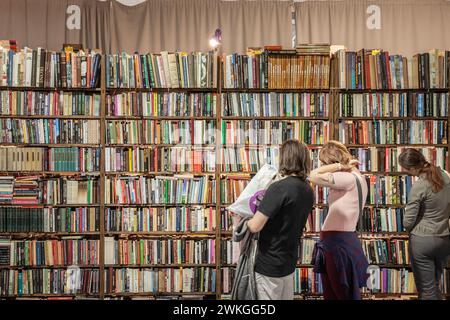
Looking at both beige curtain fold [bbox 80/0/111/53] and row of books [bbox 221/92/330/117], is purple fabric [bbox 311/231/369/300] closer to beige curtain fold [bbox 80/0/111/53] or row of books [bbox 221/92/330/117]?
row of books [bbox 221/92/330/117]

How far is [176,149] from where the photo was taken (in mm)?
5387

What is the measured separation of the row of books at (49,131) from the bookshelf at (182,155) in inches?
1.5

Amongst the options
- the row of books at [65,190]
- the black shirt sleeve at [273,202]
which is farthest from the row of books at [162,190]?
the black shirt sleeve at [273,202]

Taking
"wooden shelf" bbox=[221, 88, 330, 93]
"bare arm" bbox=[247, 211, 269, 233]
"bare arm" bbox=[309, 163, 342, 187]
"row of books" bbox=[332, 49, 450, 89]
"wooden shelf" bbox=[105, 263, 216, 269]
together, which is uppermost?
"row of books" bbox=[332, 49, 450, 89]

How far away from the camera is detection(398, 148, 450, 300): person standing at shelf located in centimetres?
442

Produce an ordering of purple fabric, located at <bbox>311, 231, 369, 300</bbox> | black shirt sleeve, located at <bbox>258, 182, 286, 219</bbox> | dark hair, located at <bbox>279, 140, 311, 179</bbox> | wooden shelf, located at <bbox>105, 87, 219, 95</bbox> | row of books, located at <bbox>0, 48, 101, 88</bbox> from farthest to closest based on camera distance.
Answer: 1. wooden shelf, located at <bbox>105, 87, 219, 95</bbox>
2. row of books, located at <bbox>0, 48, 101, 88</bbox>
3. purple fabric, located at <bbox>311, 231, 369, 300</bbox>
4. dark hair, located at <bbox>279, 140, 311, 179</bbox>
5. black shirt sleeve, located at <bbox>258, 182, 286, 219</bbox>

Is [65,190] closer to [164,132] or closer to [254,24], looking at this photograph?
[164,132]

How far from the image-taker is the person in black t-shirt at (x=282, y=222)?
3125 millimetres

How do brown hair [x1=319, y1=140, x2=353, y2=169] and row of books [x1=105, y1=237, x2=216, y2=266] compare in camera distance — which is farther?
row of books [x1=105, y1=237, x2=216, y2=266]

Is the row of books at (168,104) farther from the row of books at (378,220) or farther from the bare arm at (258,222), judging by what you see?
the bare arm at (258,222)

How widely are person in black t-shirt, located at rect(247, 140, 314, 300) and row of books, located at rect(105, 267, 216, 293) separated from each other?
7.21ft

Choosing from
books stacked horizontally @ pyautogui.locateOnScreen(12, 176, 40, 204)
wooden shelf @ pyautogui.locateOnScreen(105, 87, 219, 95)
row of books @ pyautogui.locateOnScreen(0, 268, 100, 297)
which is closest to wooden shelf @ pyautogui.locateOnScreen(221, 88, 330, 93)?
wooden shelf @ pyautogui.locateOnScreen(105, 87, 219, 95)

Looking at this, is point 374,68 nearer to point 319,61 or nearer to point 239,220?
point 319,61

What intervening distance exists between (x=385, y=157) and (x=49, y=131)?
3.23m
